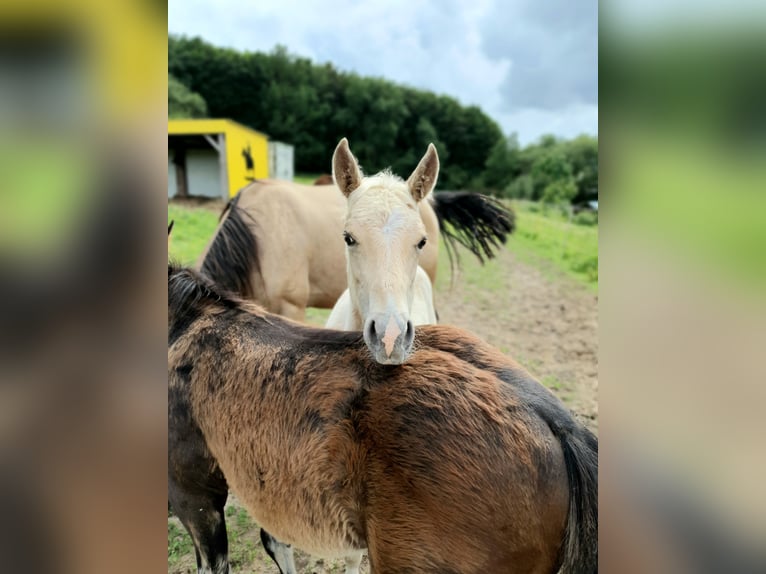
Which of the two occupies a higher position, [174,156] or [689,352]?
[174,156]

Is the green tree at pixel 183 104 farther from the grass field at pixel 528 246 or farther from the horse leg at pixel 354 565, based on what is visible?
the horse leg at pixel 354 565

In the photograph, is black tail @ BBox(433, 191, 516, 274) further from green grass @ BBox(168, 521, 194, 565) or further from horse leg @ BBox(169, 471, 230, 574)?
green grass @ BBox(168, 521, 194, 565)

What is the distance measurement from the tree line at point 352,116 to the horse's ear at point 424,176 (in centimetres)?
2731

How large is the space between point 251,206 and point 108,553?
349cm

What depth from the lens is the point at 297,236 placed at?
12.6 ft

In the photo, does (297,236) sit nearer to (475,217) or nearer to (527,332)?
(475,217)

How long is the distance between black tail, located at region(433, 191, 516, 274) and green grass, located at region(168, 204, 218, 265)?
4.25 meters

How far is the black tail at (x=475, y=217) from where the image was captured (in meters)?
3.68

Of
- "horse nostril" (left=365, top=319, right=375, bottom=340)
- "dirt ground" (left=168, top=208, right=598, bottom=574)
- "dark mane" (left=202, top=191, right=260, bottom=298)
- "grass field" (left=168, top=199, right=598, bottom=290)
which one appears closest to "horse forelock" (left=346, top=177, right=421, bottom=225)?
"horse nostril" (left=365, top=319, right=375, bottom=340)

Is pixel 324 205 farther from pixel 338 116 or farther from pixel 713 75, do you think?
pixel 338 116

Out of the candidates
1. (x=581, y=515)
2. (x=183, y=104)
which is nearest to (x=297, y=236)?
(x=581, y=515)

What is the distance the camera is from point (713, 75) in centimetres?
47

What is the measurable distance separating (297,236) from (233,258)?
807mm

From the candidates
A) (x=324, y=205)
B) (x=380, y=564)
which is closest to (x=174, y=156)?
(x=324, y=205)
